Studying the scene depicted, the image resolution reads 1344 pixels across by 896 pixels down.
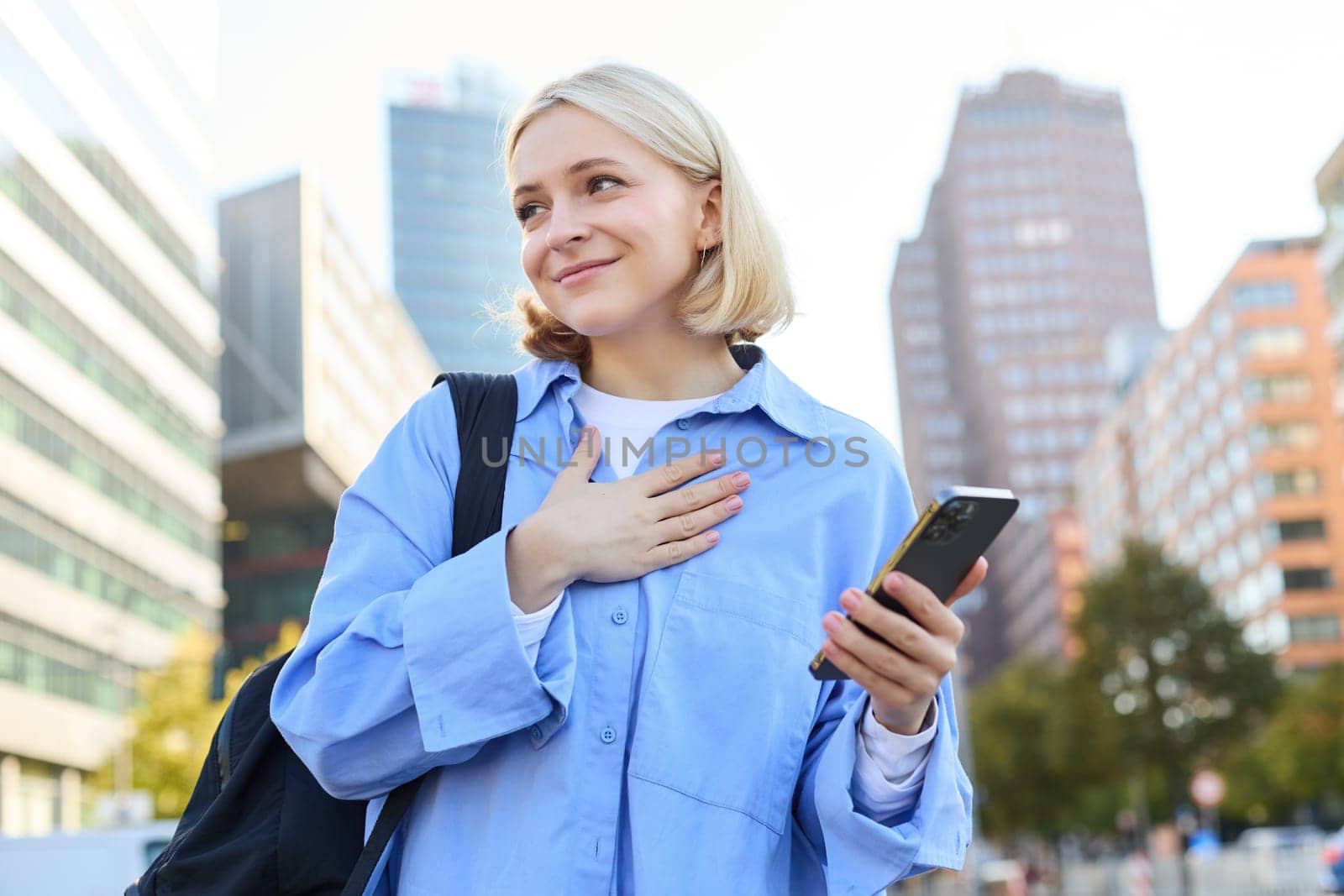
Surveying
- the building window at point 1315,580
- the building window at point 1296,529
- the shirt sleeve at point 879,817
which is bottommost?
the shirt sleeve at point 879,817

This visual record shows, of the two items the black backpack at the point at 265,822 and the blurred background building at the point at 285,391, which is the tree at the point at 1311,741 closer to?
the blurred background building at the point at 285,391

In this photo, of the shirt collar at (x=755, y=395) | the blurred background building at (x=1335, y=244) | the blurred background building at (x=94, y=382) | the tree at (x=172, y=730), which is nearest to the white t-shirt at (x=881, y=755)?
the shirt collar at (x=755, y=395)

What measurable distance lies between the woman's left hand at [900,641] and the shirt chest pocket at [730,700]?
0.62 ft

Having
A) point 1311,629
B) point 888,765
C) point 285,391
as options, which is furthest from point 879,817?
point 1311,629

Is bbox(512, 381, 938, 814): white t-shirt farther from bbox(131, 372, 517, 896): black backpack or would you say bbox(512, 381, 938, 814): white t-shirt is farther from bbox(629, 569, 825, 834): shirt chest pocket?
bbox(131, 372, 517, 896): black backpack

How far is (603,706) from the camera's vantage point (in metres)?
2.02

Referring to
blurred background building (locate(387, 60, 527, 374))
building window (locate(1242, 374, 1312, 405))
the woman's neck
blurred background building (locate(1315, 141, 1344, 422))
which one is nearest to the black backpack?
the woman's neck

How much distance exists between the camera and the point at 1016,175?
145750 mm

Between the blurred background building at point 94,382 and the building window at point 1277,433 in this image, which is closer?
the blurred background building at point 94,382

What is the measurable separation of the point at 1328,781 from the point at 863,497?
5243 centimetres

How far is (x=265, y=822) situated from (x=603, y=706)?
1.65 ft

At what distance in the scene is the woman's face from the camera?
2.28 metres

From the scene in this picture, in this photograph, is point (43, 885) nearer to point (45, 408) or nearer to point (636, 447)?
point (636, 447)

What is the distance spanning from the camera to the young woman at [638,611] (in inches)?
75.1
